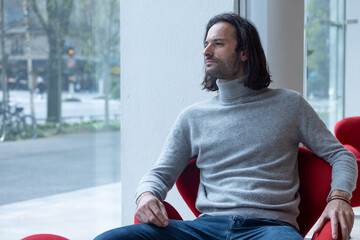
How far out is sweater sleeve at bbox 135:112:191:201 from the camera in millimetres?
2025

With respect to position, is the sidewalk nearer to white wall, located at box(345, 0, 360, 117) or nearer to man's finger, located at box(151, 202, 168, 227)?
man's finger, located at box(151, 202, 168, 227)

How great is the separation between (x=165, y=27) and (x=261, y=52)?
3.54 feet

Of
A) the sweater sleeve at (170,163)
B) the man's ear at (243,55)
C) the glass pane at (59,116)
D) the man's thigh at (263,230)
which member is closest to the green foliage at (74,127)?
the glass pane at (59,116)

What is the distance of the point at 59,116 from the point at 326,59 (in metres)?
5.31

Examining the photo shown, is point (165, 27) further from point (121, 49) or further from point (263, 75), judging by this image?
point (263, 75)

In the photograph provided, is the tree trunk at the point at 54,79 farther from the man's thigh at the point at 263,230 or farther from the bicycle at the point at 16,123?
the man's thigh at the point at 263,230

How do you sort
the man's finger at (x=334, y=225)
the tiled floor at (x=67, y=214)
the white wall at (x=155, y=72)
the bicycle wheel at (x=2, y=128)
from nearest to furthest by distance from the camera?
the man's finger at (x=334, y=225), the bicycle wheel at (x=2, y=128), the tiled floor at (x=67, y=214), the white wall at (x=155, y=72)

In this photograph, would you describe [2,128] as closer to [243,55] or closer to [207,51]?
[207,51]

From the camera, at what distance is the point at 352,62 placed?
7.05m

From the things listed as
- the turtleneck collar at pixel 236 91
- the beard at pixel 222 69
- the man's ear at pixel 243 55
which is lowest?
the turtleneck collar at pixel 236 91

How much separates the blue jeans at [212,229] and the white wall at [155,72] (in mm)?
1247

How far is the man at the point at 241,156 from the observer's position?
1.90 m

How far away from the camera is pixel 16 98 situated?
2613 millimetres

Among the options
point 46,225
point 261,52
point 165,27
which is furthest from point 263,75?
point 46,225
